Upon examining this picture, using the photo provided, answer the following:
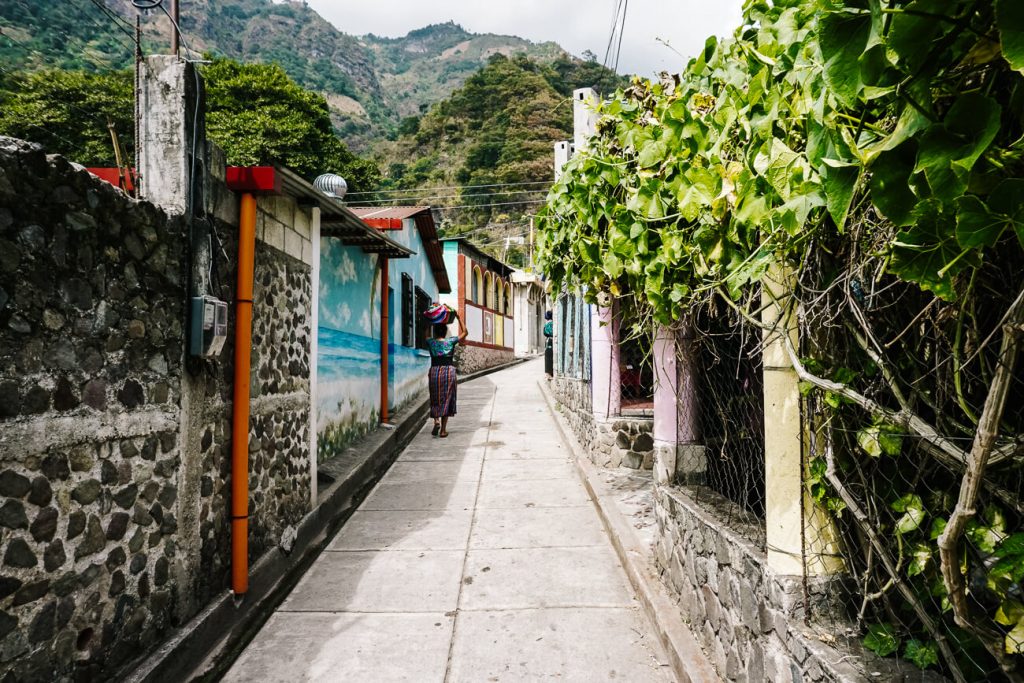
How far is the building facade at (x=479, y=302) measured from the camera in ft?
69.6

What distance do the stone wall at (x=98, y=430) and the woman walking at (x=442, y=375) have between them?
541 centimetres

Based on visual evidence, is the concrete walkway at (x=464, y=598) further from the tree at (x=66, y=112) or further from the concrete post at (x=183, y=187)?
the tree at (x=66, y=112)

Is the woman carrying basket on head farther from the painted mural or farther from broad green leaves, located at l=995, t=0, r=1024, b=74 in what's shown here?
broad green leaves, located at l=995, t=0, r=1024, b=74

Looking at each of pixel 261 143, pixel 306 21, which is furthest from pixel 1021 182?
pixel 306 21

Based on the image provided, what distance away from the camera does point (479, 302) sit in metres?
23.5

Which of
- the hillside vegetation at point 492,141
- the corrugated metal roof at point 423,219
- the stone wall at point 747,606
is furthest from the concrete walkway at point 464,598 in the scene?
the hillside vegetation at point 492,141

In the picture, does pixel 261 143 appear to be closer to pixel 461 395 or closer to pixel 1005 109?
pixel 461 395

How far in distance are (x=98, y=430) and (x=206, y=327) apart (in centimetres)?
86

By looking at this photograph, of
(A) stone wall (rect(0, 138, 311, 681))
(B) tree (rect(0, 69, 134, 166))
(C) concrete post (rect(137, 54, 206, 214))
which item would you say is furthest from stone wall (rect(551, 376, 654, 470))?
(B) tree (rect(0, 69, 134, 166))

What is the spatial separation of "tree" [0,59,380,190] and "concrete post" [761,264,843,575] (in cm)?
2035

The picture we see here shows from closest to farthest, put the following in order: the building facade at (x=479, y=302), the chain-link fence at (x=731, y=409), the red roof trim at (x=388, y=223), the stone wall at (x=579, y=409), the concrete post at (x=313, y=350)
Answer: the chain-link fence at (x=731, y=409), the concrete post at (x=313, y=350), the stone wall at (x=579, y=409), the red roof trim at (x=388, y=223), the building facade at (x=479, y=302)

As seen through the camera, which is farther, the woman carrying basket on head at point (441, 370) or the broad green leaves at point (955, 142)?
the woman carrying basket on head at point (441, 370)

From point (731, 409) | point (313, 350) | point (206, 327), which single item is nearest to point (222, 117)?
point (313, 350)

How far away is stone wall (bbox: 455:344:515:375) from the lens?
789 inches
